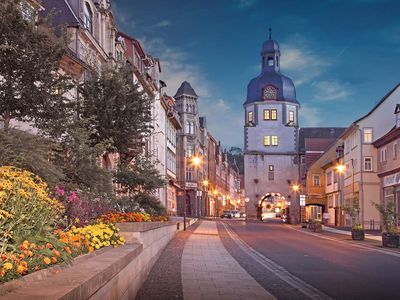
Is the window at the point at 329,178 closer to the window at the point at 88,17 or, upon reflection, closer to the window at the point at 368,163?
the window at the point at 368,163

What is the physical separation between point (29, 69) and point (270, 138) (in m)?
82.5

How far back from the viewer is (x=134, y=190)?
26719mm

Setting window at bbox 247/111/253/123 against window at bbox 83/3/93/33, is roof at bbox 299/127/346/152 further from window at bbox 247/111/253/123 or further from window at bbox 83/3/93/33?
window at bbox 83/3/93/33

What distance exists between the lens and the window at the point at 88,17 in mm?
33469

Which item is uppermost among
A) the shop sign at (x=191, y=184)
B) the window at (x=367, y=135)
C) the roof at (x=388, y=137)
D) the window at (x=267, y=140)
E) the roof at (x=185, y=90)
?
the roof at (x=185, y=90)

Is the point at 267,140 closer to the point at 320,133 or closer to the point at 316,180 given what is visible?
the point at 320,133

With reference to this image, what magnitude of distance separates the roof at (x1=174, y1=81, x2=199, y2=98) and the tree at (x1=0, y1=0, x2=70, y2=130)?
245ft

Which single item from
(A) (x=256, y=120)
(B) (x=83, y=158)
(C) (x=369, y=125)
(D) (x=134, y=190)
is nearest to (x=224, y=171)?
(A) (x=256, y=120)

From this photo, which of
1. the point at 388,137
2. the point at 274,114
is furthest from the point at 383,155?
the point at 274,114

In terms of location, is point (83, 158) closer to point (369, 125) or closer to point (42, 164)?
point (42, 164)

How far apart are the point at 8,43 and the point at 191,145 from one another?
7429cm

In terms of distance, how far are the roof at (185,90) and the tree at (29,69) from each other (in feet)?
245

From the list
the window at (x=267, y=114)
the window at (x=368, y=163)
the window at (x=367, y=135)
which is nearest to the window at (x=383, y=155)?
the window at (x=368, y=163)

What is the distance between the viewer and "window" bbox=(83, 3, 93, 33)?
33.5 m
